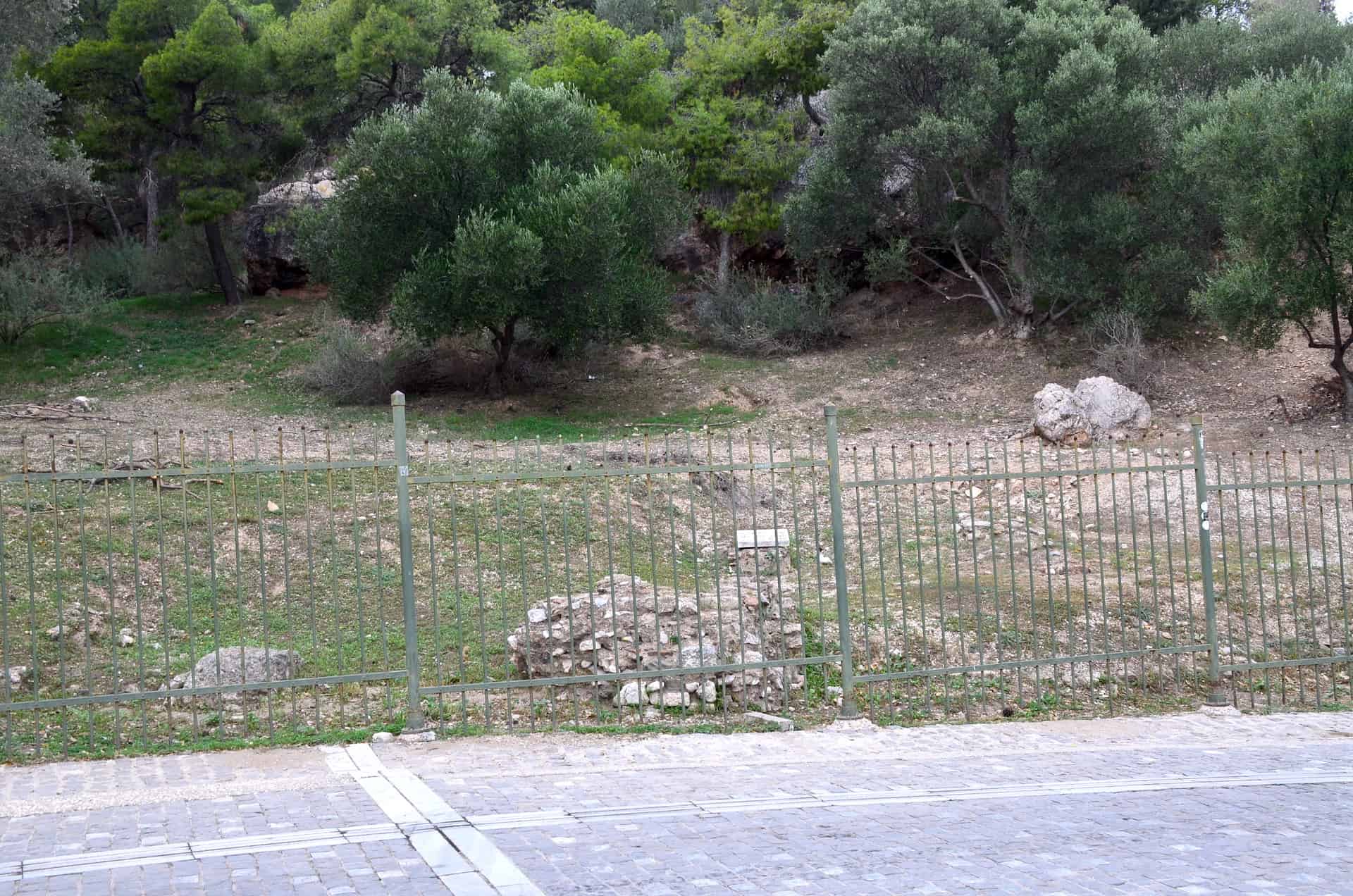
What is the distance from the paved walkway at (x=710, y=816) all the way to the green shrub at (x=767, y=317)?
20613 millimetres

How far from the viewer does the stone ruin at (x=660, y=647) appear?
7809 millimetres

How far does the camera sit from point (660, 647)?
314 inches

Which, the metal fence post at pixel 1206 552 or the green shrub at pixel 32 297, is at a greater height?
the green shrub at pixel 32 297

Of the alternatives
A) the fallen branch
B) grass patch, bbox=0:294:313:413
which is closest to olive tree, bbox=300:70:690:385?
grass patch, bbox=0:294:313:413

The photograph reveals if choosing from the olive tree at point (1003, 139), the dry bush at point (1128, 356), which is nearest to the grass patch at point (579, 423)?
the olive tree at point (1003, 139)

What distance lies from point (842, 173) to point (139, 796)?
23.7 meters

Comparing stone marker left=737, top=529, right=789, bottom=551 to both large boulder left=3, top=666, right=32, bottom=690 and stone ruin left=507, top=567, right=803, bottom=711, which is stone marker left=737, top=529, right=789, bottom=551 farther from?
large boulder left=3, top=666, right=32, bottom=690

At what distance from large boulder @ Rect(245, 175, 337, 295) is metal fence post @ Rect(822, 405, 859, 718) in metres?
25.0

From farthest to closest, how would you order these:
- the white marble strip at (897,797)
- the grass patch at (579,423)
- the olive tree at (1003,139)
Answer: the olive tree at (1003,139) → the grass patch at (579,423) → the white marble strip at (897,797)

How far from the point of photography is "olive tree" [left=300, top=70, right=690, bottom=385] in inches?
864

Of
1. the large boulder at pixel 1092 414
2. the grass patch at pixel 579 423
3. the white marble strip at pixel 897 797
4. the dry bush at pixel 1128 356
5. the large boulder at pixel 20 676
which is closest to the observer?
the white marble strip at pixel 897 797

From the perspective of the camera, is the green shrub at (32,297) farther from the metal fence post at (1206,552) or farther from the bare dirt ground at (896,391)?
the metal fence post at (1206,552)

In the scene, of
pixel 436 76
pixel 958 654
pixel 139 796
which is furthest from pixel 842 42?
pixel 139 796

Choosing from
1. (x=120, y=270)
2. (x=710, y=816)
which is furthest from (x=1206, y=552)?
(x=120, y=270)
